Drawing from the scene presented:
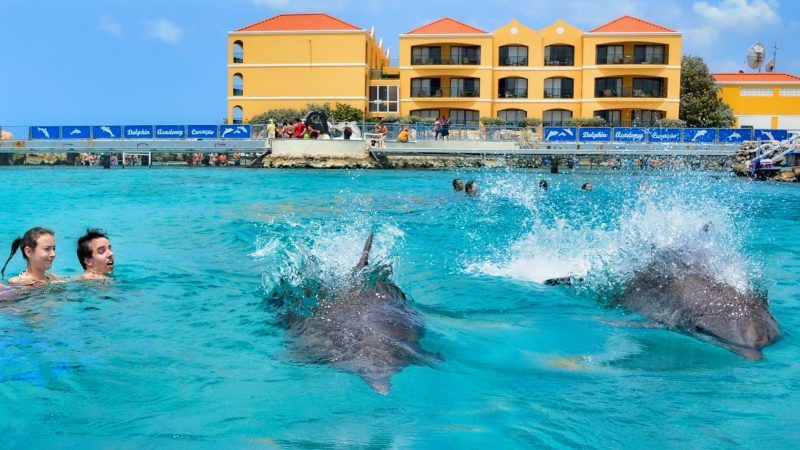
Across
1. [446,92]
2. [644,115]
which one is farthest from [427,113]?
[644,115]

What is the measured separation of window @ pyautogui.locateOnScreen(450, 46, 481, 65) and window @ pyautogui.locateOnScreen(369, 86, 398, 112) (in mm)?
5218

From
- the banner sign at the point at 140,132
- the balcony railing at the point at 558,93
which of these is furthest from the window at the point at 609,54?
the banner sign at the point at 140,132

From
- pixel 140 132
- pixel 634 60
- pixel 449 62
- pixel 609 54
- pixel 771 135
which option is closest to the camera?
pixel 771 135

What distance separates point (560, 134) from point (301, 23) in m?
27.0

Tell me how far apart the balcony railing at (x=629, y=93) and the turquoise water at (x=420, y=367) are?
149 feet

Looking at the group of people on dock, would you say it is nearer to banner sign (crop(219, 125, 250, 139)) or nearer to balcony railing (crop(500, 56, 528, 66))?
banner sign (crop(219, 125, 250, 139))

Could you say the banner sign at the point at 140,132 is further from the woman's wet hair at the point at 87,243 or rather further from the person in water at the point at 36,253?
the person in water at the point at 36,253

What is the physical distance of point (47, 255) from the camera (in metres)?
8.17

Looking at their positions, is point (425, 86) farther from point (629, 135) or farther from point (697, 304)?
point (697, 304)

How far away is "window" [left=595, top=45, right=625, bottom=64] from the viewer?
58406 mm

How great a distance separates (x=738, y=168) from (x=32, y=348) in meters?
37.2

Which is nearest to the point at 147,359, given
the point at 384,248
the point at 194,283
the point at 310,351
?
the point at 310,351

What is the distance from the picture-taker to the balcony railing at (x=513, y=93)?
197ft

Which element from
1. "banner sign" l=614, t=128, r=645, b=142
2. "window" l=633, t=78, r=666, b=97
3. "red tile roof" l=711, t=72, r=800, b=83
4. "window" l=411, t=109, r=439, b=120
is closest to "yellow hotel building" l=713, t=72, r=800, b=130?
"red tile roof" l=711, t=72, r=800, b=83
